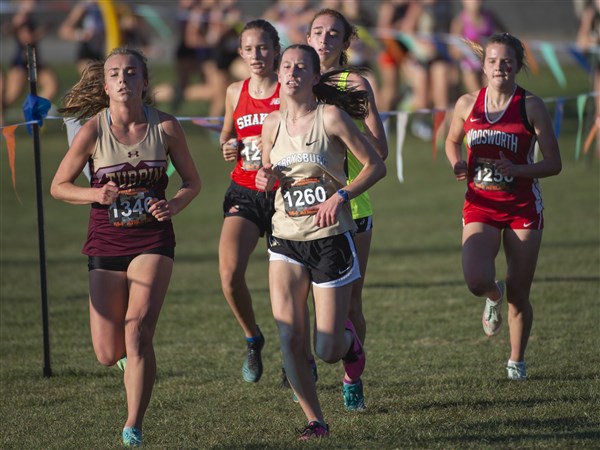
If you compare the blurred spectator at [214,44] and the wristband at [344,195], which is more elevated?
the blurred spectator at [214,44]

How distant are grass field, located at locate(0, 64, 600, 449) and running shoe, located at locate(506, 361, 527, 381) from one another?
8 cm

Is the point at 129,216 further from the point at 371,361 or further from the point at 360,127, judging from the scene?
the point at 371,361

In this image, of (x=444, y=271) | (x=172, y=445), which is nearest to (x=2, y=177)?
(x=444, y=271)

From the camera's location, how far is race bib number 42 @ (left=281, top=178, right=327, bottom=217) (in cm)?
547

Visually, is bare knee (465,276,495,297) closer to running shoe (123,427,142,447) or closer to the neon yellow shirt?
the neon yellow shirt

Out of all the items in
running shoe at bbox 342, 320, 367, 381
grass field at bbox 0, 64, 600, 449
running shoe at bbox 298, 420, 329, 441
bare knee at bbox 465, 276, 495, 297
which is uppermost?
bare knee at bbox 465, 276, 495, 297

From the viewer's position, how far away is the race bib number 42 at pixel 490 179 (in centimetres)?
662

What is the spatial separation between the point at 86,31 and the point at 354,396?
1597 centimetres

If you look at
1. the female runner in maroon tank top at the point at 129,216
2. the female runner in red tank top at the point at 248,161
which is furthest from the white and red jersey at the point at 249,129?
the female runner in maroon tank top at the point at 129,216

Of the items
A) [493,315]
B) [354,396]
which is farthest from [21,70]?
[354,396]

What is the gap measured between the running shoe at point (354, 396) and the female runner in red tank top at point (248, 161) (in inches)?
36.1

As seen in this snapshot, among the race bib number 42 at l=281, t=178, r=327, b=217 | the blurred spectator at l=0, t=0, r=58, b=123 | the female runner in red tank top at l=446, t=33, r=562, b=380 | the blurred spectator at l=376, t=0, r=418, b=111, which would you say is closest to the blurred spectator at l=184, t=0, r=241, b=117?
the blurred spectator at l=376, t=0, r=418, b=111

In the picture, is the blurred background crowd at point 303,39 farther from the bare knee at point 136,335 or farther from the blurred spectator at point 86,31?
the bare knee at point 136,335

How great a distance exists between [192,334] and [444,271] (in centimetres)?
328
